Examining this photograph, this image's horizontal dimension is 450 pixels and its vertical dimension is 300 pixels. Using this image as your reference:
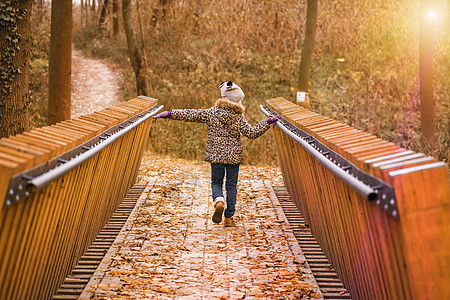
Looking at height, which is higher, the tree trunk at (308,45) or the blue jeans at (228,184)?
the tree trunk at (308,45)

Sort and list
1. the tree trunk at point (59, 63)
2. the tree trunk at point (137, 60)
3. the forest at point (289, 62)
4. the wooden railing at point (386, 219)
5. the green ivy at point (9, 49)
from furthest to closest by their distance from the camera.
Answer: the forest at point (289, 62) → the tree trunk at point (137, 60) → the tree trunk at point (59, 63) → the green ivy at point (9, 49) → the wooden railing at point (386, 219)

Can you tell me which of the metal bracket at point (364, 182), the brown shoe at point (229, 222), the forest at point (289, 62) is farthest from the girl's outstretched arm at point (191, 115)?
the forest at point (289, 62)

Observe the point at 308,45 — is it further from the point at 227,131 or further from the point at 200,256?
the point at 200,256

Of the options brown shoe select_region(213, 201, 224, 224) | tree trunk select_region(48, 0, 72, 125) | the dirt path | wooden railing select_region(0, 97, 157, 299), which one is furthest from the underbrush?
wooden railing select_region(0, 97, 157, 299)

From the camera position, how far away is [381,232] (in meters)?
3.09

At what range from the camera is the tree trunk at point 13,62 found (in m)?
7.59

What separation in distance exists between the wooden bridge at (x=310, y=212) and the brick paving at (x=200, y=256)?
0.10m

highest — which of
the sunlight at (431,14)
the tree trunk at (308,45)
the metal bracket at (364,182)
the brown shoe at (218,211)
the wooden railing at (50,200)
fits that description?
the sunlight at (431,14)

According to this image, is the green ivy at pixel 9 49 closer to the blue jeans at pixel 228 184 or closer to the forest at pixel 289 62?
the blue jeans at pixel 228 184

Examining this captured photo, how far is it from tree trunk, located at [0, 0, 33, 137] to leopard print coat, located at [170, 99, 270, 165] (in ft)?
8.55

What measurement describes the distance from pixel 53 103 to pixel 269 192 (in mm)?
4187

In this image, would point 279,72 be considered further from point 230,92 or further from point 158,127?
point 230,92

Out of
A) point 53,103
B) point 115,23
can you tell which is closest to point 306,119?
point 53,103

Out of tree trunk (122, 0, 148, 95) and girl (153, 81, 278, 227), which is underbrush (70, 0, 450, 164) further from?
girl (153, 81, 278, 227)
